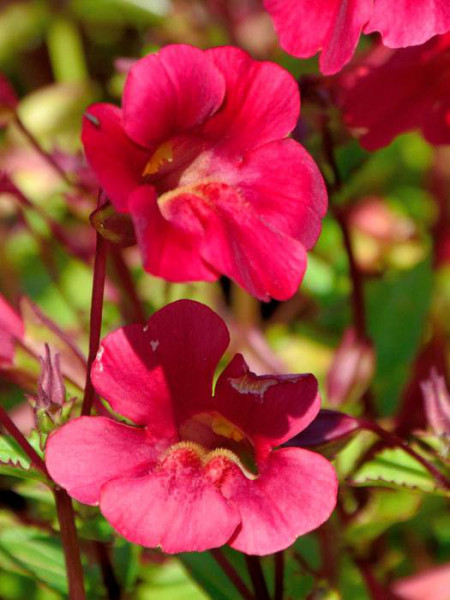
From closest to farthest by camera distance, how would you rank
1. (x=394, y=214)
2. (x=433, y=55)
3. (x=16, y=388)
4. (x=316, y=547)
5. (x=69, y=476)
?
(x=69, y=476)
(x=433, y=55)
(x=316, y=547)
(x=16, y=388)
(x=394, y=214)

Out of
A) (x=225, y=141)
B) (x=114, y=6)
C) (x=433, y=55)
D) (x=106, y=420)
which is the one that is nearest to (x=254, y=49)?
(x=114, y=6)

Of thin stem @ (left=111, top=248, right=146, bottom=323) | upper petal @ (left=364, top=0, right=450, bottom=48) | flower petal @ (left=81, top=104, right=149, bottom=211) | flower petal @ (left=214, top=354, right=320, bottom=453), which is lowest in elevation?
thin stem @ (left=111, top=248, right=146, bottom=323)

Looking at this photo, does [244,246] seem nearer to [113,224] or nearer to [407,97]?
[113,224]

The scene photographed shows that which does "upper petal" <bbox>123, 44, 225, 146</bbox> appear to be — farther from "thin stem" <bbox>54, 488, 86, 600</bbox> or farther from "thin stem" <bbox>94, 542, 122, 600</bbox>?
"thin stem" <bbox>94, 542, 122, 600</bbox>

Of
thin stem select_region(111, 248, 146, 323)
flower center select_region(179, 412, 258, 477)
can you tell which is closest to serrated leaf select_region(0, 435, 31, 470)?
flower center select_region(179, 412, 258, 477)

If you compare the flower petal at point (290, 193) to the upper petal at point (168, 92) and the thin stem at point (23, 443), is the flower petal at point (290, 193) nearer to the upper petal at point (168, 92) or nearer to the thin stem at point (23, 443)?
the upper petal at point (168, 92)

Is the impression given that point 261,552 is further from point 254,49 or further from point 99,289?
point 254,49
